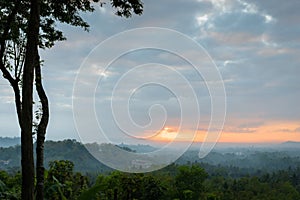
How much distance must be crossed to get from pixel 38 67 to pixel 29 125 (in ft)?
3.65

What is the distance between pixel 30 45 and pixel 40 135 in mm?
914

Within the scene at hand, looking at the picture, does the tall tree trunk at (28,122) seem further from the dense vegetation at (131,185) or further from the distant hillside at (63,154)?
the distant hillside at (63,154)

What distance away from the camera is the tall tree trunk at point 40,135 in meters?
3.16

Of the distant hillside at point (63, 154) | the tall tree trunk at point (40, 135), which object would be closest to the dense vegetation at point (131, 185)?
the tall tree trunk at point (40, 135)

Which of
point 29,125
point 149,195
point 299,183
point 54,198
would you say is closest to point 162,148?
point 54,198

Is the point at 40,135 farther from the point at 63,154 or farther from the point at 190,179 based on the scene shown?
the point at 63,154

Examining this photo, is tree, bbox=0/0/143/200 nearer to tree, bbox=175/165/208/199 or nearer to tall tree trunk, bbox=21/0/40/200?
tall tree trunk, bbox=21/0/40/200

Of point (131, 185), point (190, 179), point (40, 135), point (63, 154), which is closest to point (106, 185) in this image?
point (40, 135)

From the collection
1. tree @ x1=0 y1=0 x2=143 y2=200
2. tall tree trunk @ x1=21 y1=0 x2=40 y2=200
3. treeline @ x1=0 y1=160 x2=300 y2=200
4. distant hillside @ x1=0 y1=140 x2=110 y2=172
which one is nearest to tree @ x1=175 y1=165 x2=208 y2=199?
treeline @ x1=0 y1=160 x2=300 y2=200

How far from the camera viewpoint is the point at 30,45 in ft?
9.11

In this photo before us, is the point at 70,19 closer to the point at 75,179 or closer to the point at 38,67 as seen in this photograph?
the point at 38,67

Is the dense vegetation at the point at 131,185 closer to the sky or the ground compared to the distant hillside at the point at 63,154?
closer to the ground

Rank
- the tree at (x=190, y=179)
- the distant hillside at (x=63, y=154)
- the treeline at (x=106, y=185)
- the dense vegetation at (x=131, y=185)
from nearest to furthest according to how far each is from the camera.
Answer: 1. the treeline at (x=106, y=185)
2. the dense vegetation at (x=131, y=185)
3. the tree at (x=190, y=179)
4. the distant hillside at (x=63, y=154)

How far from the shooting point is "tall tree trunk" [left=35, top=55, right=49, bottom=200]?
10.4 feet
